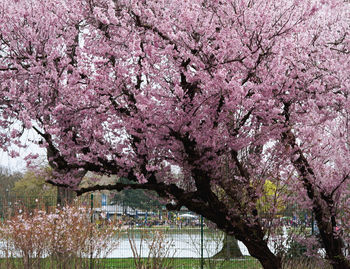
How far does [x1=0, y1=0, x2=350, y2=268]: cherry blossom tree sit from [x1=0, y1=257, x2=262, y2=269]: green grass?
59.2 inches

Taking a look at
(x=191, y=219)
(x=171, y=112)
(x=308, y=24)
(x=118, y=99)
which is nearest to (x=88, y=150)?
(x=118, y=99)

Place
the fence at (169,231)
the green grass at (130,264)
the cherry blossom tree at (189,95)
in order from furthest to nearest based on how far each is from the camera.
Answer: the fence at (169,231)
the green grass at (130,264)
the cherry blossom tree at (189,95)

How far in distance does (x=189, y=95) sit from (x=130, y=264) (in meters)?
6.98

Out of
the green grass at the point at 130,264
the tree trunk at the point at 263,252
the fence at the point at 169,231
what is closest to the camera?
the tree trunk at the point at 263,252

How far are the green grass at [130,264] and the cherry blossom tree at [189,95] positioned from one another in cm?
150

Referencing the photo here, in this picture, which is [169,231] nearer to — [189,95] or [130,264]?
[130,264]

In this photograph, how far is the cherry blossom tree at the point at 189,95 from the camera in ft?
19.1

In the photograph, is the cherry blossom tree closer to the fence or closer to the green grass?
the green grass

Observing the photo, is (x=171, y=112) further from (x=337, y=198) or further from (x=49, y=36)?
(x=337, y=198)

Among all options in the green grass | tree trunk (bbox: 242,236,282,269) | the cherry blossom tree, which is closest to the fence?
the green grass

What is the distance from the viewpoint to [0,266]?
777cm

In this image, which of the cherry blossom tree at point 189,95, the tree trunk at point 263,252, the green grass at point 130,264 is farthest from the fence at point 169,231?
the cherry blossom tree at point 189,95

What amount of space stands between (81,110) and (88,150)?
2.80 feet

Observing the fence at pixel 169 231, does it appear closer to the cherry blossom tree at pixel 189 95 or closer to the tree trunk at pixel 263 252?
the tree trunk at pixel 263 252
